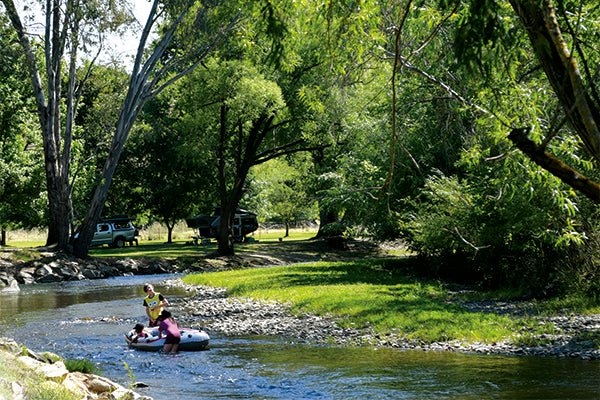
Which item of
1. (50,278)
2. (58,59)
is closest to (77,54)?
(58,59)

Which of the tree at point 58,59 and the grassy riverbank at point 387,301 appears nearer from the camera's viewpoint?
the grassy riverbank at point 387,301

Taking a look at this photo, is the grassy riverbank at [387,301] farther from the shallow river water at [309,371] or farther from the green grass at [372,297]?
the shallow river water at [309,371]

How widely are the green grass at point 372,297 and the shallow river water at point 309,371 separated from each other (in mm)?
1710

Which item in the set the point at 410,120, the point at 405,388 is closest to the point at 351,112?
the point at 410,120

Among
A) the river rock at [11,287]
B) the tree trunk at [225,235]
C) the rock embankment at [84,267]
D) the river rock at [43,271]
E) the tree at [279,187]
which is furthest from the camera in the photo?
the tree at [279,187]

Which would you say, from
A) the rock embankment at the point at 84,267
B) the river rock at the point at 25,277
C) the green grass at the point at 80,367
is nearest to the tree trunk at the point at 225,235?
the rock embankment at the point at 84,267

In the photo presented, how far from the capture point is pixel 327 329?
18.0 m

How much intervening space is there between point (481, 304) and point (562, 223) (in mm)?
2899

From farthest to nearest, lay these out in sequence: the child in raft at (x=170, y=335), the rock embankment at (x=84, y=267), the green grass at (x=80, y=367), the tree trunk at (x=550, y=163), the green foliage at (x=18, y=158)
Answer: the green foliage at (x=18, y=158) → the rock embankment at (x=84, y=267) → the child in raft at (x=170, y=335) → the green grass at (x=80, y=367) → the tree trunk at (x=550, y=163)

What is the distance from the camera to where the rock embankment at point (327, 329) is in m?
15.0

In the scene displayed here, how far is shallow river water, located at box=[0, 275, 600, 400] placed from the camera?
39.4 ft

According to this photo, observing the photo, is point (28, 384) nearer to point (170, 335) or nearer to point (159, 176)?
point (170, 335)

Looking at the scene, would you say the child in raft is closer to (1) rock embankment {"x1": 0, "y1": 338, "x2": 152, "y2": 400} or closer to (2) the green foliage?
(1) rock embankment {"x1": 0, "y1": 338, "x2": 152, "y2": 400}

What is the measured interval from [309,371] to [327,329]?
168 inches
